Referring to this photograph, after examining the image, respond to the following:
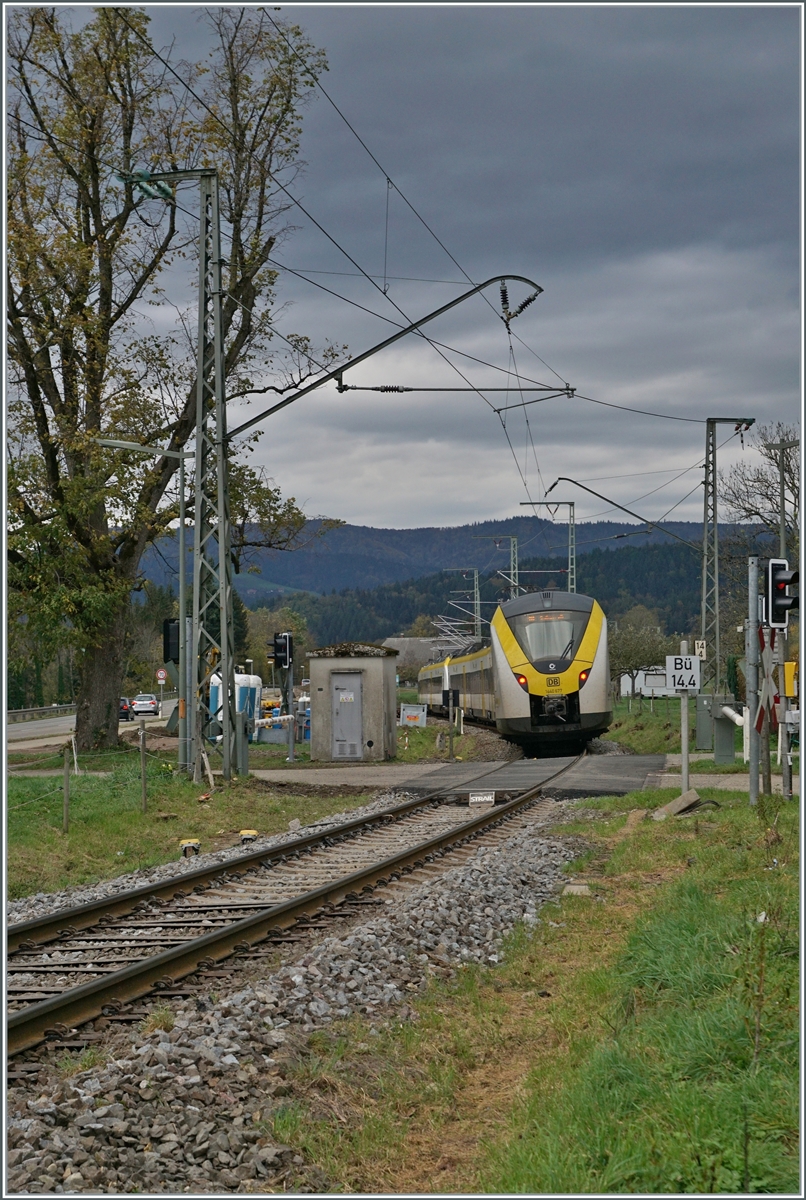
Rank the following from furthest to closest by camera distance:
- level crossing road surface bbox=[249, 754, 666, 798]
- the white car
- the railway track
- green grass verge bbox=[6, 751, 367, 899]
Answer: the white car
level crossing road surface bbox=[249, 754, 666, 798]
green grass verge bbox=[6, 751, 367, 899]
the railway track

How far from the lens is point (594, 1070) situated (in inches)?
212

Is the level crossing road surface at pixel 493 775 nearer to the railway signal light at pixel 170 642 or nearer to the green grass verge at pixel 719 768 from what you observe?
the green grass verge at pixel 719 768

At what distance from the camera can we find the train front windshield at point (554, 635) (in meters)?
27.9

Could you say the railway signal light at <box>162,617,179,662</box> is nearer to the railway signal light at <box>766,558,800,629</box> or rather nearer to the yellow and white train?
the yellow and white train

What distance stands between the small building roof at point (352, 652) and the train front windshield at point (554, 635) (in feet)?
14.2

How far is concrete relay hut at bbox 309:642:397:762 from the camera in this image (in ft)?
101

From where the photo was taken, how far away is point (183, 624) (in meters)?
20.7

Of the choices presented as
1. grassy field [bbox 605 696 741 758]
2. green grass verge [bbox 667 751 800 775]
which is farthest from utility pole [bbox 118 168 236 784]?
grassy field [bbox 605 696 741 758]

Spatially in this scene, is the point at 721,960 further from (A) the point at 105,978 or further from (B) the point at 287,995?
(A) the point at 105,978

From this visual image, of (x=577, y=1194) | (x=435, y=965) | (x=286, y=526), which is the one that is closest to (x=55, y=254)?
(x=286, y=526)

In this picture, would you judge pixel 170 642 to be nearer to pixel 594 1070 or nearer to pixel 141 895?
pixel 141 895

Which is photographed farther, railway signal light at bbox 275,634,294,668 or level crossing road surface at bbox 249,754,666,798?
railway signal light at bbox 275,634,294,668

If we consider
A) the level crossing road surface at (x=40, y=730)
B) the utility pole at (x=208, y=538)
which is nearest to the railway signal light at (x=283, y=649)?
the utility pole at (x=208, y=538)

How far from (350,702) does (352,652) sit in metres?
1.27
